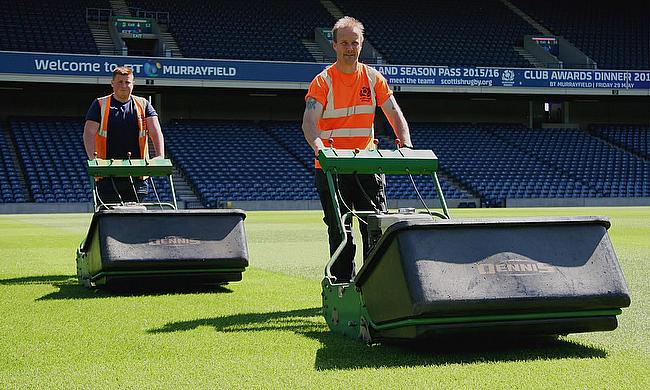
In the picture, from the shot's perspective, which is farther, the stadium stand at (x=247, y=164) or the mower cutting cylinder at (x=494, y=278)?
the stadium stand at (x=247, y=164)

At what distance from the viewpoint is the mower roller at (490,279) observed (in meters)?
3.99

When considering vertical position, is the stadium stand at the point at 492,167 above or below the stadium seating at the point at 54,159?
below

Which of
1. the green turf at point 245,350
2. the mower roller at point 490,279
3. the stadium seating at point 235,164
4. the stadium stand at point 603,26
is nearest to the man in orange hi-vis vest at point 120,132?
the green turf at point 245,350

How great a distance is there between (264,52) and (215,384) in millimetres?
33260

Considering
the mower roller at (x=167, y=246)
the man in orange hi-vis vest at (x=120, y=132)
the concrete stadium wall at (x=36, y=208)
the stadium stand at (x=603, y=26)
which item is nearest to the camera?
the mower roller at (x=167, y=246)

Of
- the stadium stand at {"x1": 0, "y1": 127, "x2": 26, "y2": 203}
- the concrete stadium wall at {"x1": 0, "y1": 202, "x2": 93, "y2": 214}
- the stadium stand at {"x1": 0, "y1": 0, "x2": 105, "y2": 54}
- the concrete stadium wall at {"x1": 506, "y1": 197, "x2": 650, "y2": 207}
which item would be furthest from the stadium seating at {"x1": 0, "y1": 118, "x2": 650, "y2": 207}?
the stadium stand at {"x1": 0, "y1": 0, "x2": 105, "y2": 54}

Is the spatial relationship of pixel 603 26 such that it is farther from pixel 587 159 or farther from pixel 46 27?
pixel 46 27

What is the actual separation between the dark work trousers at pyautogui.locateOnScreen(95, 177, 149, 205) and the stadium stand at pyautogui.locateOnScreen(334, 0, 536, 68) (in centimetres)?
3019

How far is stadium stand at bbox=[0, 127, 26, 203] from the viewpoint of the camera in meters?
28.3

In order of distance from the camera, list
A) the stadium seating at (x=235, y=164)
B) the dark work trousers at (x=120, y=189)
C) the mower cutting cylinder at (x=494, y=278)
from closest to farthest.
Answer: the mower cutting cylinder at (x=494, y=278)
the dark work trousers at (x=120, y=189)
the stadium seating at (x=235, y=164)

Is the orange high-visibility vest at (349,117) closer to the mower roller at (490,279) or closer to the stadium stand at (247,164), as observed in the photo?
the mower roller at (490,279)

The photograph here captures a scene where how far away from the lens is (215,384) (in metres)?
3.60

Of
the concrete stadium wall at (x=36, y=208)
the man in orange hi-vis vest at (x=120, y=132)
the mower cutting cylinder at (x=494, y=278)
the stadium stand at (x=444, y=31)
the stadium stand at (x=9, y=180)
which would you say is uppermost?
the mower cutting cylinder at (x=494, y=278)

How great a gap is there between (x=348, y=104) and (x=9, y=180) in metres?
25.8
